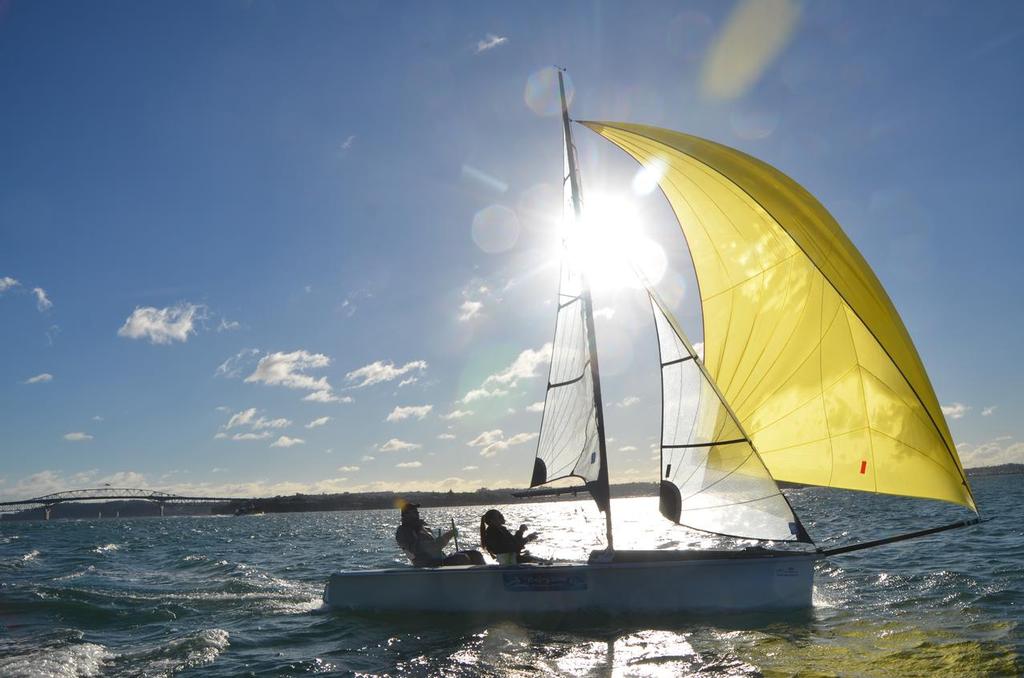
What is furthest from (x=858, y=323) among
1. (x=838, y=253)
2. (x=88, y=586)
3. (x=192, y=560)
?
(x=192, y=560)

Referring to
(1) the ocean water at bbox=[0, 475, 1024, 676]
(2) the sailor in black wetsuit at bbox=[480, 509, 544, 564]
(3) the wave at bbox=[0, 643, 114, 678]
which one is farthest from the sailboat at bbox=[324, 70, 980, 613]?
(3) the wave at bbox=[0, 643, 114, 678]

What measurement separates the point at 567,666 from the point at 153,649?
23.3ft

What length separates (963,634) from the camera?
391 inches

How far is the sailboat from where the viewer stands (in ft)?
34.1

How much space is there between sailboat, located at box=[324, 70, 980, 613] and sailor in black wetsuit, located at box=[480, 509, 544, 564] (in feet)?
1.27

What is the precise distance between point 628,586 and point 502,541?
2.34 m

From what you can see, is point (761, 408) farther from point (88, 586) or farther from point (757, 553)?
point (88, 586)

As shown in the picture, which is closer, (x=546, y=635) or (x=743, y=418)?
(x=546, y=635)

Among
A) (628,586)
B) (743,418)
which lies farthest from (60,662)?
(743,418)

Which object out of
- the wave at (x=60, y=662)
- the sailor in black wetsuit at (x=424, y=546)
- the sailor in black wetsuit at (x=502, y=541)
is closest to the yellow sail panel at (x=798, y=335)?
the sailor in black wetsuit at (x=502, y=541)

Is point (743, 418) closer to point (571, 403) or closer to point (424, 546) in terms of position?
point (571, 403)

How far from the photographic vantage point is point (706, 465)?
11.6m

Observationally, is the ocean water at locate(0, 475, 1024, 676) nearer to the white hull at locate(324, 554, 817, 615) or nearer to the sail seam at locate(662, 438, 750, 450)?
the white hull at locate(324, 554, 817, 615)

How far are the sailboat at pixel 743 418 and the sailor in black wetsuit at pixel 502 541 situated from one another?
0.39 meters
